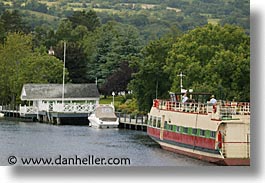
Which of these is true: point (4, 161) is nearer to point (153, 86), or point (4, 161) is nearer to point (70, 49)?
point (153, 86)

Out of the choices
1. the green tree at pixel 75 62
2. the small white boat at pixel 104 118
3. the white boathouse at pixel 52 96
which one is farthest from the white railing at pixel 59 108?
the green tree at pixel 75 62

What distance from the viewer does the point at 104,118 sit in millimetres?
46875

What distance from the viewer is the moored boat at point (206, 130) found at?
27719 millimetres

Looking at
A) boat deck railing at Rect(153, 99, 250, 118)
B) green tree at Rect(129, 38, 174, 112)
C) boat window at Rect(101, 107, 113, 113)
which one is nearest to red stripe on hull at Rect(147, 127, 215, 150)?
boat deck railing at Rect(153, 99, 250, 118)

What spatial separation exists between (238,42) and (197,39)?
5.71 feet

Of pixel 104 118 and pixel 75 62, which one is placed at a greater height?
pixel 75 62

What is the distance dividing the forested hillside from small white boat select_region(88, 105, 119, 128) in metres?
1.49

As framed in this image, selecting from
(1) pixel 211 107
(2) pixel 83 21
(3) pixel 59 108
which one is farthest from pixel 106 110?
(2) pixel 83 21

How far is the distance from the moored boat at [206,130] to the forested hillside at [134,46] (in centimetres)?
454

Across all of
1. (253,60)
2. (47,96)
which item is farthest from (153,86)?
(253,60)

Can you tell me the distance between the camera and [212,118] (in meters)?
29.1

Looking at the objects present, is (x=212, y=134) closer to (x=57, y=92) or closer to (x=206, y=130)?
(x=206, y=130)

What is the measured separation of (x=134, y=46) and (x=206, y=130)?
31982mm

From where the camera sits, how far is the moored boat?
2772 cm
